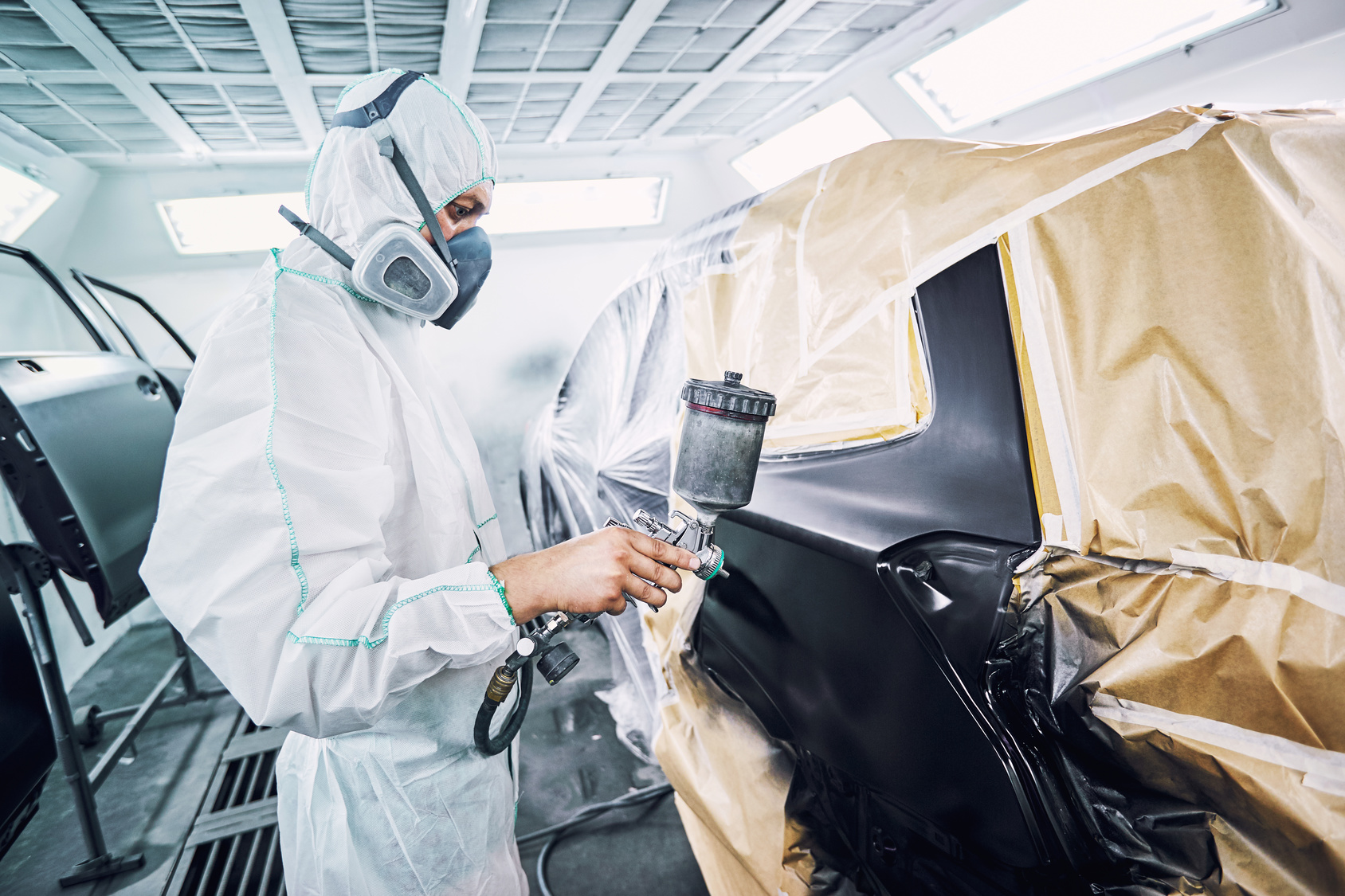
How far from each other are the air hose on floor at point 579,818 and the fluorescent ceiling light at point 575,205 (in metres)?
3.58

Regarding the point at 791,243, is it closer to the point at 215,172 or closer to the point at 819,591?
the point at 819,591

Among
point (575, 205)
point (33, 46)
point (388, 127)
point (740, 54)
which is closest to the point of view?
point (388, 127)

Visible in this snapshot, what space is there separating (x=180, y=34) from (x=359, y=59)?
23.1 inches

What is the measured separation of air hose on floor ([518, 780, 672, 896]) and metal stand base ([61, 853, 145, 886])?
4.20ft

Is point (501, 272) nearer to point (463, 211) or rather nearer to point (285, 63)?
point (285, 63)

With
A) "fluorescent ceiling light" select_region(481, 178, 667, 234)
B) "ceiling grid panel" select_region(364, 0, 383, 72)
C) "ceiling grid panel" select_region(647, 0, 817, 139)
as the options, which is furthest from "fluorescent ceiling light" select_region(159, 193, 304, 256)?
"ceiling grid panel" select_region(647, 0, 817, 139)

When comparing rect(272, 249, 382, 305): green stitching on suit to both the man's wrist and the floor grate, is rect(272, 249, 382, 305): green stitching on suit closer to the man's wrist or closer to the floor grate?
the man's wrist

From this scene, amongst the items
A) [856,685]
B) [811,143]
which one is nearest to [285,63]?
[811,143]

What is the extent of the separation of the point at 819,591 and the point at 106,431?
2.41 m

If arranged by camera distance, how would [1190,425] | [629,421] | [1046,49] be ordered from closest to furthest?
[1190,425]
[629,421]
[1046,49]

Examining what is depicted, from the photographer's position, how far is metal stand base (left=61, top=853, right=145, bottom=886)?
1.96 meters

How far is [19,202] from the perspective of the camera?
311 cm

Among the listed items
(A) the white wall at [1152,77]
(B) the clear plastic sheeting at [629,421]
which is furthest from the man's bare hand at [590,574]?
(A) the white wall at [1152,77]

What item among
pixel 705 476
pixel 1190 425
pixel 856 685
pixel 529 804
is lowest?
pixel 529 804
